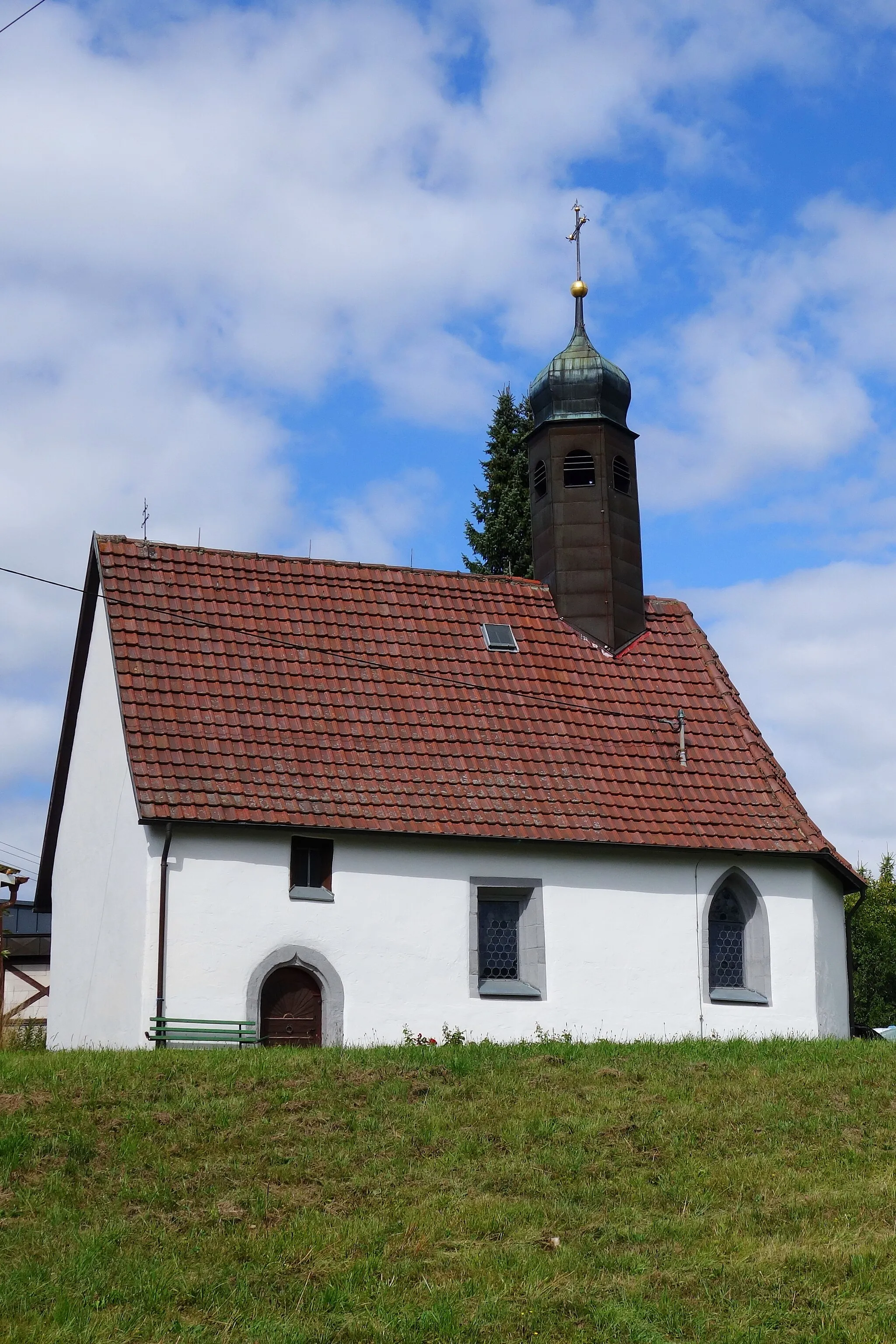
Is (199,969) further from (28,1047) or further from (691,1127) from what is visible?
(691,1127)

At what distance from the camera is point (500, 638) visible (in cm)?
2231

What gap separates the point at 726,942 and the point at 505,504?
→ 1647 centimetres

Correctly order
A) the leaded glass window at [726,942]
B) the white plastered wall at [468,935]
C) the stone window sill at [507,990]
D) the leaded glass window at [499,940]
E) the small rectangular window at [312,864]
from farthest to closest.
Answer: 1. the leaded glass window at [726,942]
2. the leaded glass window at [499,940]
3. the stone window sill at [507,990]
4. the small rectangular window at [312,864]
5. the white plastered wall at [468,935]

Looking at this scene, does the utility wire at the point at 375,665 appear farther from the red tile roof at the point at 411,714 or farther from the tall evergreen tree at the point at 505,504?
the tall evergreen tree at the point at 505,504

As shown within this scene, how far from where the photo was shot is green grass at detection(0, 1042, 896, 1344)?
30.2 ft

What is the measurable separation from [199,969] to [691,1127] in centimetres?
702

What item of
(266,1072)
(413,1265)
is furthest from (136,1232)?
(266,1072)

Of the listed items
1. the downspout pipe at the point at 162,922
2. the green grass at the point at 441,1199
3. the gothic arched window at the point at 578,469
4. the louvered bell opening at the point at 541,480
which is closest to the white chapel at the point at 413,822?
the downspout pipe at the point at 162,922

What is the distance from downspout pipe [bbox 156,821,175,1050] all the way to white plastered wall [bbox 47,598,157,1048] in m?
0.14

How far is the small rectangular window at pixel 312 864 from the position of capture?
18703mm

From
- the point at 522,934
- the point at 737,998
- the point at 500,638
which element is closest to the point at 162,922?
the point at 522,934

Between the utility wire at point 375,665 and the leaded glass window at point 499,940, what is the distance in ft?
10.3

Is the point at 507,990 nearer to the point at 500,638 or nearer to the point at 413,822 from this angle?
the point at 413,822

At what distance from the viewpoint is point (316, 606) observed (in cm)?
2166
